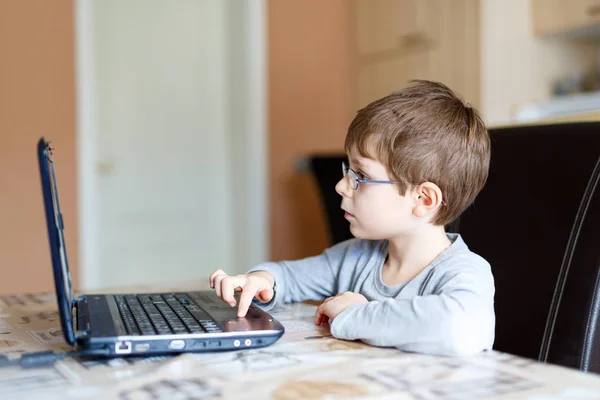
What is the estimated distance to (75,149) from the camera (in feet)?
10.7

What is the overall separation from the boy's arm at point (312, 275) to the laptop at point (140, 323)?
0.21m

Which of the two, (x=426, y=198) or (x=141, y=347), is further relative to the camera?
(x=426, y=198)

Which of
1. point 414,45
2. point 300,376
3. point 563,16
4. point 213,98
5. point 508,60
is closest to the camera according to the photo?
point 300,376

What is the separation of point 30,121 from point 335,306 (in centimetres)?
255

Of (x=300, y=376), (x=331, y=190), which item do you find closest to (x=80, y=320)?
(x=300, y=376)

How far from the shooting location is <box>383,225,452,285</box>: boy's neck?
41.6 inches

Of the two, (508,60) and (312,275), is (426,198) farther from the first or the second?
(508,60)

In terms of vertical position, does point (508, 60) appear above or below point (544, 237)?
above

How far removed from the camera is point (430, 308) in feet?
2.78

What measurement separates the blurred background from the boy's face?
2.08 metres

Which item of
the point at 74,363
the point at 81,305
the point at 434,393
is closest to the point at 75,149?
the point at 81,305

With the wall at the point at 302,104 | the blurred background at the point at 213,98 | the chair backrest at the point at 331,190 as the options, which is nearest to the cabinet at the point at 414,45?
the blurred background at the point at 213,98

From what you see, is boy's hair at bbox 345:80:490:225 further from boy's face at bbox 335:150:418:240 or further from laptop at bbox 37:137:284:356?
laptop at bbox 37:137:284:356

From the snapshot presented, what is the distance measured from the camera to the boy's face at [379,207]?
1.05 meters
